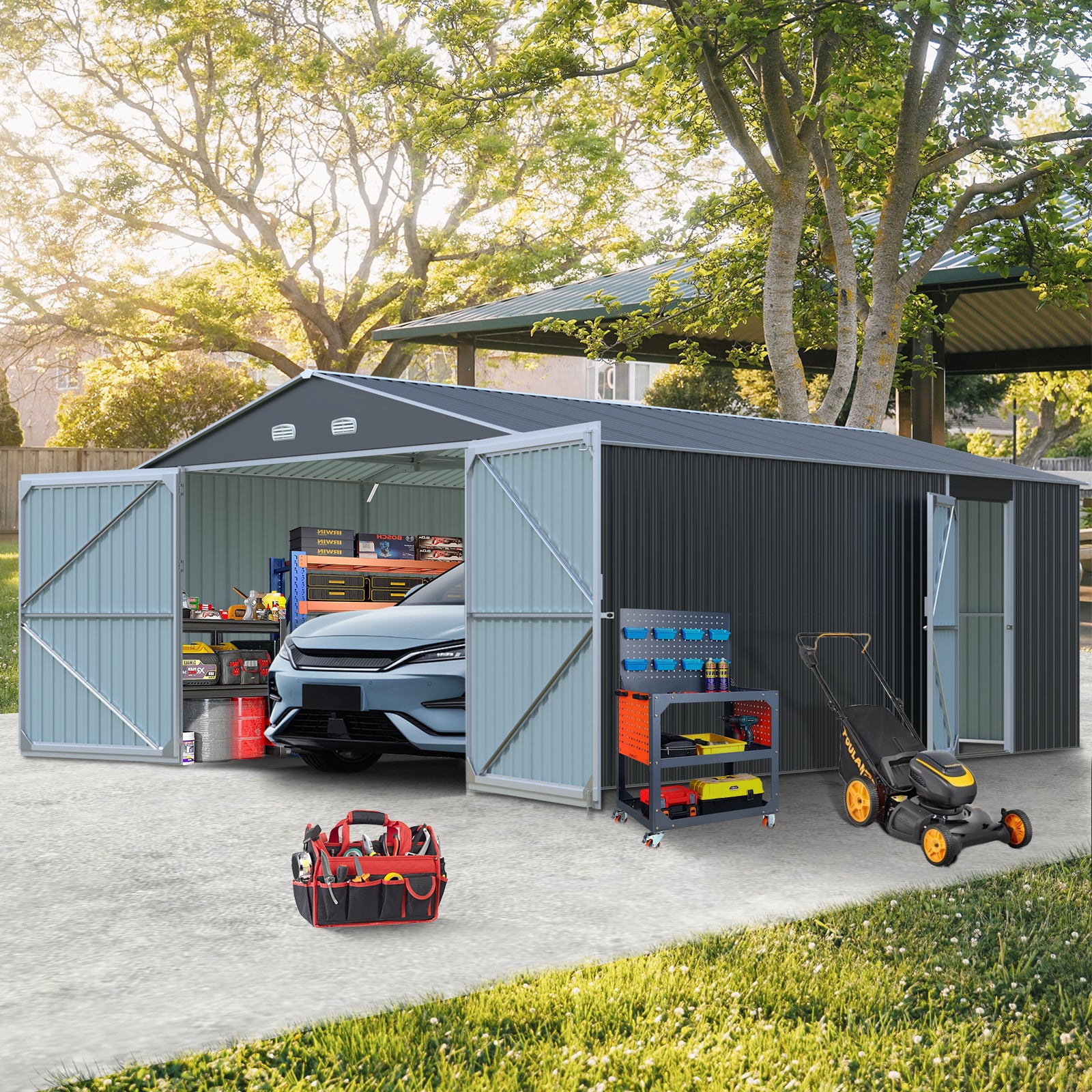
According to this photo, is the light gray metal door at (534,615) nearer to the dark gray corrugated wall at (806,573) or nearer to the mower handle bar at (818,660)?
the dark gray corrugated wall at (806,573)

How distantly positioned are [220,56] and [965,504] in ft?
66.7

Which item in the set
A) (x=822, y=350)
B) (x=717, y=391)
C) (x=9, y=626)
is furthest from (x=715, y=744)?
(x=717, y=391)

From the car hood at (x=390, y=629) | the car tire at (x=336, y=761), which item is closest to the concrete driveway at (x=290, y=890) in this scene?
the car tire at (x=336, y=761)

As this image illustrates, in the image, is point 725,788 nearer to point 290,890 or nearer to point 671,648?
point 671,648

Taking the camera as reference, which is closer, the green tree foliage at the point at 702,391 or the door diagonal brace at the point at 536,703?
the door diagonal brace at the point at 536,703

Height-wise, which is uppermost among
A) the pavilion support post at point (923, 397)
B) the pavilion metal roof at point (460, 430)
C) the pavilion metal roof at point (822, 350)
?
the pavilion metal roof at point (822, 350)

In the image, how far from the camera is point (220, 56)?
1080 inches

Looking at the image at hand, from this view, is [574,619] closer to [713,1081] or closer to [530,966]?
[530,966]

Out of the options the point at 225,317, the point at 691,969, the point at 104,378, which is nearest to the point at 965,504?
the point at 691,969

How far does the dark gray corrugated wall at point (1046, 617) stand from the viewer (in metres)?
11.1

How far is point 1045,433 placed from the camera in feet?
126

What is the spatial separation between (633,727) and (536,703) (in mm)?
949

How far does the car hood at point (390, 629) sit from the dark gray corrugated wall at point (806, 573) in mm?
1392

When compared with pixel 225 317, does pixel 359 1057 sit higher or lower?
lower
